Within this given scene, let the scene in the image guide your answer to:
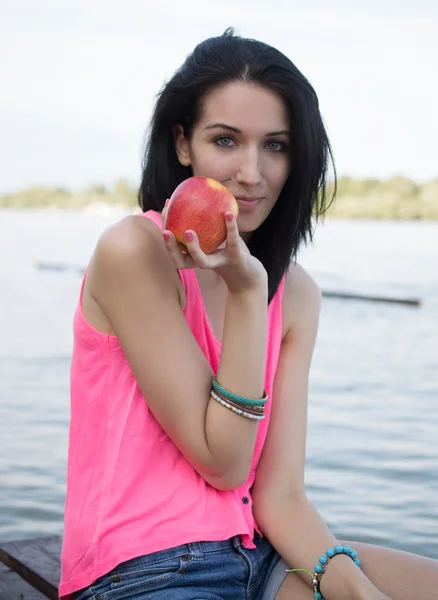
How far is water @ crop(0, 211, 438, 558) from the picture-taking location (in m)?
4.69

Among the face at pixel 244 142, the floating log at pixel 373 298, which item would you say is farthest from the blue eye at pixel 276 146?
the floating log at pixel 373 298

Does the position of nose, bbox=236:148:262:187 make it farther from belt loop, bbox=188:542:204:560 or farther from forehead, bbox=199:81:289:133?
belt loop, bbox=188:542:204:560

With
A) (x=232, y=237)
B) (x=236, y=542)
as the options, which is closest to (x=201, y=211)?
(x=232, y=237)

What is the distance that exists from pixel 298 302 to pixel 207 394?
472mm

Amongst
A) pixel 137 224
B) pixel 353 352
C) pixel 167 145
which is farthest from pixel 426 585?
pixel 353 352

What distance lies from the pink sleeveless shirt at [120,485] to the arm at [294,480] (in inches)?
3.9

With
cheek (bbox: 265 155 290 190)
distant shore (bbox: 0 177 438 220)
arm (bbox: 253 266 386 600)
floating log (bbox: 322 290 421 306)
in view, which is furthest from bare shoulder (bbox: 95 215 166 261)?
distant shore (bbox: 0 177 438 220)

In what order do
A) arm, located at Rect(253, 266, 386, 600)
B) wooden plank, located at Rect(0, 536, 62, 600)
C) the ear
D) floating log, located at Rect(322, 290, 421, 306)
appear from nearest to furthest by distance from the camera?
arm, located at Rect(253, 266, 386, 600)
the ear
wooden plank, located at Rect(0, 536, 62, 600)
floating log, located at Rect(322, 290, 421, 306)

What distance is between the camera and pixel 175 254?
198 centimetres

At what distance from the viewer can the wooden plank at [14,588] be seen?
248 cm

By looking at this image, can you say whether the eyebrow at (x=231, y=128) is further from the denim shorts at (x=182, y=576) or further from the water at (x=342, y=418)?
the water at (x=342, y=418)

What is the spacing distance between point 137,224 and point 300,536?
737 mm

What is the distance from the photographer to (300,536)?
2166mm

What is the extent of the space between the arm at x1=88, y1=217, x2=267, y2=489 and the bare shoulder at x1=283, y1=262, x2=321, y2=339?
31cm
